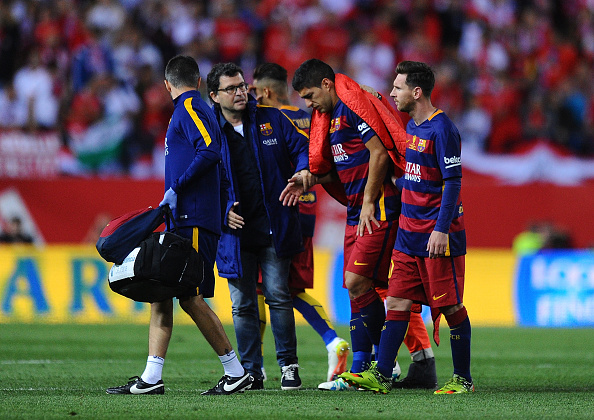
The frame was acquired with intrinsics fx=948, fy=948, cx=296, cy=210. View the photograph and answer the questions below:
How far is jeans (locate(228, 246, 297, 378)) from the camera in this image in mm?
6902

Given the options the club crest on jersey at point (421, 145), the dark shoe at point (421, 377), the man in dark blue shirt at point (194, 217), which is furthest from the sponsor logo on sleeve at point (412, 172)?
the dark shoe at point (421, 377)

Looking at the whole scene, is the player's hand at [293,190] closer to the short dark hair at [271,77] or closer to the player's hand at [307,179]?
the player's hand at [307,179]

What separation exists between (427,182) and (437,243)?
44 cm

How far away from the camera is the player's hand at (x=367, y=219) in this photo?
21.8 feet

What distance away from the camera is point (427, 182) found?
6.28 meters

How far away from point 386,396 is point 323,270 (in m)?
7.42

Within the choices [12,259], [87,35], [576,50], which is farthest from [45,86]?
[576,50]

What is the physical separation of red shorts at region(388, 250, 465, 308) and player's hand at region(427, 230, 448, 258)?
0.08 m

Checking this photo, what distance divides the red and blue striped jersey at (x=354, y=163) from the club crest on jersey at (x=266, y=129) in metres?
0.51

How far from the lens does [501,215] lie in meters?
15.1

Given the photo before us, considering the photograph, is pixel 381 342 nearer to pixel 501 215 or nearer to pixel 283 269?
pixel 283 269

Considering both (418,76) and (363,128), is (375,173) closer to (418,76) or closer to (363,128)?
(363,128)

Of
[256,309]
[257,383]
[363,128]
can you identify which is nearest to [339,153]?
[363,128]

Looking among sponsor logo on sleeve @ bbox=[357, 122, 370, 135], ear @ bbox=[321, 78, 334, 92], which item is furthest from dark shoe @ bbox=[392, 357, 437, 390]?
ear @ bbox=[321, 78, 334, 92]
